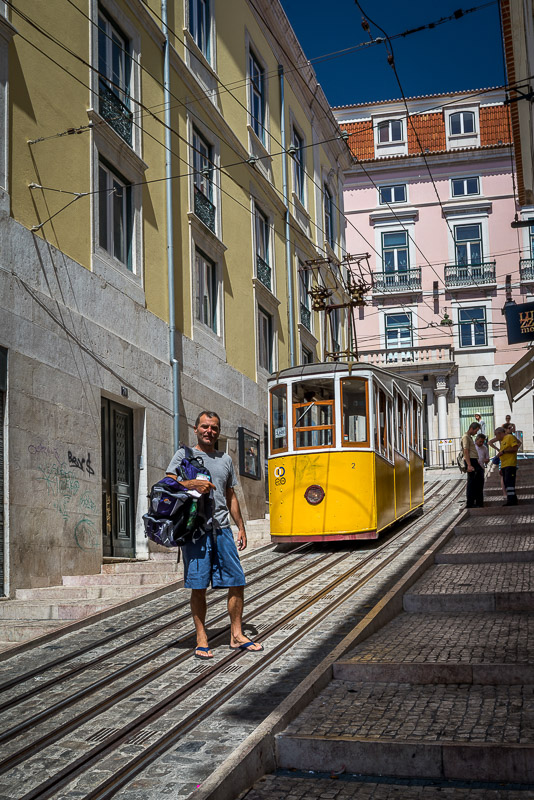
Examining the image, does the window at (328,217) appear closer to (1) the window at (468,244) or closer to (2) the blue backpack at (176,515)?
(1) the window at (468,244)

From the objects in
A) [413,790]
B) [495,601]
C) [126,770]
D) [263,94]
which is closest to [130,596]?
[495,601]

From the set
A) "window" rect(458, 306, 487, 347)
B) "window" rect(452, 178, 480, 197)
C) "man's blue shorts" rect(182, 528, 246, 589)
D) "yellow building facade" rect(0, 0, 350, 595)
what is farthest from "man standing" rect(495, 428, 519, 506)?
"window" rect(452, 178, 480, 197)

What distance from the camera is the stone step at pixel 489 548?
415 inches

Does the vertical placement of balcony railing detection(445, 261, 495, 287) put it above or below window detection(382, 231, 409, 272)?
below

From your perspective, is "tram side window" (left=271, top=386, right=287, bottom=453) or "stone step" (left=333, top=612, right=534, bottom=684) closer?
"stone step" (left=333, top=612, right=534, bottom=684)

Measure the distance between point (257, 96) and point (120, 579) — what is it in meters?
16.6

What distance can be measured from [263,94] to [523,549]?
17270 mm

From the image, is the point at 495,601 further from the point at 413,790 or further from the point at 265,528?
the point at 265,528

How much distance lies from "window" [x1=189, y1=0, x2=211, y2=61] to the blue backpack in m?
15.1

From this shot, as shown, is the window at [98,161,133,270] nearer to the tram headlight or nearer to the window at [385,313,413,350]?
the tram headlight

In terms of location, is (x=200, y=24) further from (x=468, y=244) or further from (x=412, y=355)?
(x=468, y=244)

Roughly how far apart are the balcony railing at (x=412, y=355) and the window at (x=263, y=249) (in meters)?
17.5

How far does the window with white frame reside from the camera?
75.9 ft

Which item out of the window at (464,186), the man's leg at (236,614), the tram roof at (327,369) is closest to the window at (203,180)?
the tram roof at (327,369)
